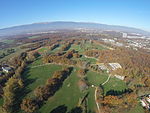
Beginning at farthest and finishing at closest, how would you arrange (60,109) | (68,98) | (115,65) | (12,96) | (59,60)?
(59,60) → (115,65) → (68,98) → (12,96) → (60,109)

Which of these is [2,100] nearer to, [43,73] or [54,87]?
[54,87]

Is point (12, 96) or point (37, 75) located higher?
point (12, 96)

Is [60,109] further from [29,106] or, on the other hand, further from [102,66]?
[102,66]

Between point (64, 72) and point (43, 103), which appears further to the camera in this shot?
point (64, 72)

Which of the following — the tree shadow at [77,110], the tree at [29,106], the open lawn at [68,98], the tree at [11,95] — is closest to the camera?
the tree at [29,106]

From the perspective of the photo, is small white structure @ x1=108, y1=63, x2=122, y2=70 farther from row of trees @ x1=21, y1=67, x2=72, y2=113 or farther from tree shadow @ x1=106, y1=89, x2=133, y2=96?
row of trees @ x1=21, y1=67, x2=72, y2=113

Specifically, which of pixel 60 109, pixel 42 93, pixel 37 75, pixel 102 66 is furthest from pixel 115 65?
pixel 42 93

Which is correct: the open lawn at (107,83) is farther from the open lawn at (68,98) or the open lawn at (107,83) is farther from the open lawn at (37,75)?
the open lawn at (37,75)

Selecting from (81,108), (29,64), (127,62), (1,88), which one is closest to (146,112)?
(81,108)

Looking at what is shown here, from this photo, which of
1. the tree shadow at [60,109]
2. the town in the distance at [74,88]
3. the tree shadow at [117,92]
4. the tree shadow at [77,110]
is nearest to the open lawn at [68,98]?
the town in the distance at [74,88]
